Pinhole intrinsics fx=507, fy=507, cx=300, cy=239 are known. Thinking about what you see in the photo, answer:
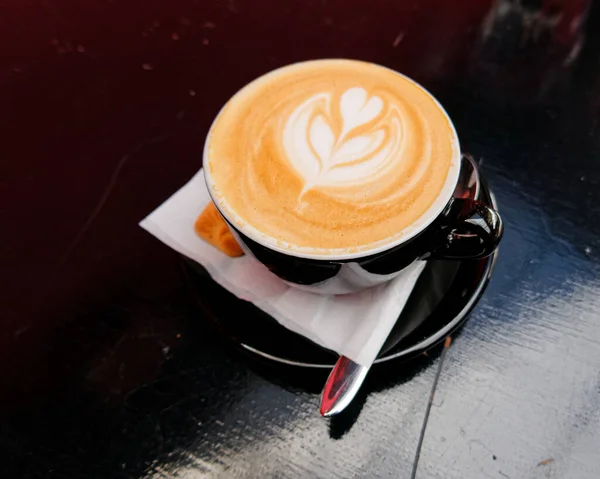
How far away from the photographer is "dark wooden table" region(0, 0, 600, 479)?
0.61 m

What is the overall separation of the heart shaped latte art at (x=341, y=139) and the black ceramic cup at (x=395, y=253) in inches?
3.6

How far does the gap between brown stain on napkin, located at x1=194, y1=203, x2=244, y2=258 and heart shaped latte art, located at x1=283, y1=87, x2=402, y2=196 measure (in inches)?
5.2

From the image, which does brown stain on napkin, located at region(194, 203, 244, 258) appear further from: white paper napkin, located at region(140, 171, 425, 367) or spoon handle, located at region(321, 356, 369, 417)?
spoon handle, located at region(321, 356, 369, 417)

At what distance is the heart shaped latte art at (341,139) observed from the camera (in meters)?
0.60

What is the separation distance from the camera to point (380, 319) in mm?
602

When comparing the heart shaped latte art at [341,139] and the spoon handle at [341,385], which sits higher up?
the heart shaped latte art at [341,139]

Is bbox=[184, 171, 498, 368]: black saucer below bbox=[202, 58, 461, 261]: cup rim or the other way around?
below

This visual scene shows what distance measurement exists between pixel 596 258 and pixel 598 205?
0.10 meters

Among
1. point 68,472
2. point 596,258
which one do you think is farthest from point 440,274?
point 68,472

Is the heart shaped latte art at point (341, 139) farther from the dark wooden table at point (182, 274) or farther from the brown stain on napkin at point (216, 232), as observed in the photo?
the dark wooden table at point (182, 274)

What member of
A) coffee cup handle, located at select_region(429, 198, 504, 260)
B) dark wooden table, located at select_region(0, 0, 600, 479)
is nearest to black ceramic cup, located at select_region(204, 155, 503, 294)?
coffee cup handle, located at select_region(429, 198, 504, 260)

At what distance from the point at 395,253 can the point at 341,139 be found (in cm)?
17

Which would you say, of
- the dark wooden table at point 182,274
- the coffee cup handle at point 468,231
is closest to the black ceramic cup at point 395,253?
the coffee cup handle at point 468,231

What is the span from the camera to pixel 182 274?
2.30 ft
